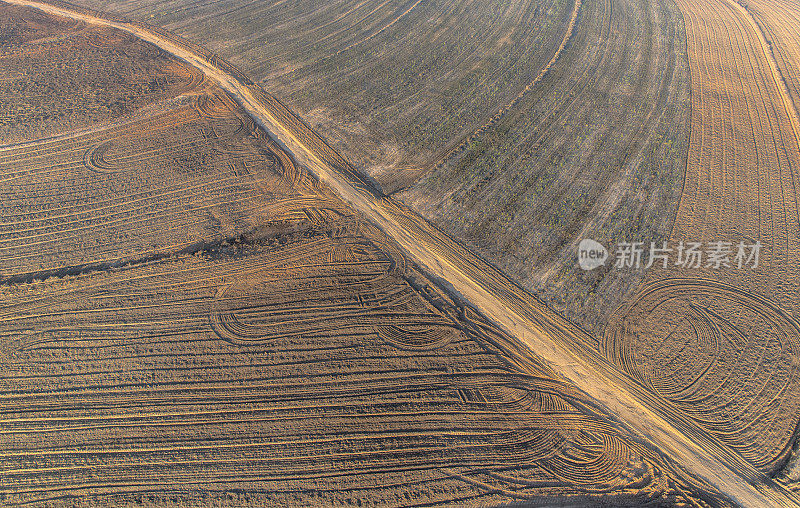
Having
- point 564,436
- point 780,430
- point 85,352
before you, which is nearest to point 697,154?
point 780,430

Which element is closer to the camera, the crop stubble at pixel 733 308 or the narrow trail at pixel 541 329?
the narrow trail at pixel 541 329

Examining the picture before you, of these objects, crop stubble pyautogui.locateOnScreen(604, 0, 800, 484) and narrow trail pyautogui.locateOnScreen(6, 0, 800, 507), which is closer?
narrow trail pyautogui.locateOnScreen(6, 0, 800, 507)

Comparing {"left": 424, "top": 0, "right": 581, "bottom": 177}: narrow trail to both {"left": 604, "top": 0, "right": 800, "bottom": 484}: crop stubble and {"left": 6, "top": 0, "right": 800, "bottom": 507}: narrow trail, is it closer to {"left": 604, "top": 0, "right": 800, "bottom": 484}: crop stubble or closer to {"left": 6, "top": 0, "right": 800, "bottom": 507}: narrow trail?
{"left": 6, "top": 0, "right": 800, "bottom": 507}: narrow trail

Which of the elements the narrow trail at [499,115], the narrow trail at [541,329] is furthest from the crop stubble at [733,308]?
the narrow trail at [499,115]

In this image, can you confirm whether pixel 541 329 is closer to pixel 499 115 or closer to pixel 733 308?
pixel 733 308

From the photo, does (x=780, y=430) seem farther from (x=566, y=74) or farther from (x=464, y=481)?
(x=566, y=74)

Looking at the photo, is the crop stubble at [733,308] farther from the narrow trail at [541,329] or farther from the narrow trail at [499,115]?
the narrow trail at [499,115]

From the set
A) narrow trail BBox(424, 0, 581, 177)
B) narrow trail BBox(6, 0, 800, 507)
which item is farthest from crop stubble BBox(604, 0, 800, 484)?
narrow trail BBox(424, 0, 581, 177)

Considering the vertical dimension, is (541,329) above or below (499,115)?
below

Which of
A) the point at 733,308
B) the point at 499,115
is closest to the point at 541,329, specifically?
the point at 733,308
